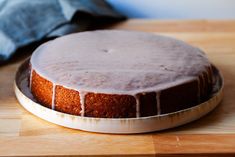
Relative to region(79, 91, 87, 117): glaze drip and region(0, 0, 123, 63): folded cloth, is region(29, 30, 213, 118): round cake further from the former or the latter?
region(0, 0, 123, 63): folded cloth

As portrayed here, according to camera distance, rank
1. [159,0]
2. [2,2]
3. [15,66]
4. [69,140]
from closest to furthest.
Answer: [69,140]
[15,66]
[2,2]
[159,0]

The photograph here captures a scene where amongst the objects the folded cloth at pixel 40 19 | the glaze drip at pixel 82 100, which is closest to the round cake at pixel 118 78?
the glaze drip at pixel 82 100

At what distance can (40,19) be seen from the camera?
2.73 ft

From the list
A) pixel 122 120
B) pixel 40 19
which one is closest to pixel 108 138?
pixel 122 120

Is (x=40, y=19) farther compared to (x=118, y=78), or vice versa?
(x=40, y=19)

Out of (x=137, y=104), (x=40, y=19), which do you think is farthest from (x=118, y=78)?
(x=40, y=19)

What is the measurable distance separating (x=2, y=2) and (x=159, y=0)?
33 centimetres

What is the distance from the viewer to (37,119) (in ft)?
1.88

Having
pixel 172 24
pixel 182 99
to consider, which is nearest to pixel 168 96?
pixel 182 99

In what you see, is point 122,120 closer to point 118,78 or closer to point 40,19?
point 118,78

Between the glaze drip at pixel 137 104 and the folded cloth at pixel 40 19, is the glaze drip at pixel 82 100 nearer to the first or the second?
the glaze drip at pixel 137 104

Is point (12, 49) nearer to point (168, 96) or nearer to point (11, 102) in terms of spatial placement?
point (11, 102)

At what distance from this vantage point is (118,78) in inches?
21.6

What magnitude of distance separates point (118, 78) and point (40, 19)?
33cm
